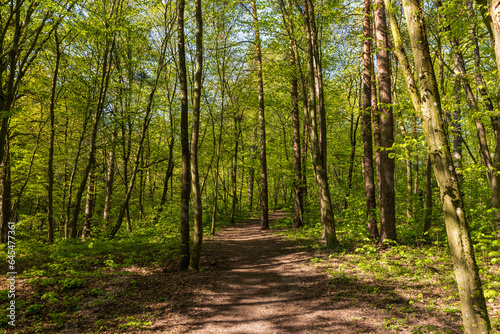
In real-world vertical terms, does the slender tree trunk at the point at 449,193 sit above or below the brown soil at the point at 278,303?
above

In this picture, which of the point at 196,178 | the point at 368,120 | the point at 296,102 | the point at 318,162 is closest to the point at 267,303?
the point at 196,178

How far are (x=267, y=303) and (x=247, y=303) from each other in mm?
435

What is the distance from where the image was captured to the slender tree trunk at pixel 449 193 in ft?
8.41

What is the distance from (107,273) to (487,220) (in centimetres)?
998

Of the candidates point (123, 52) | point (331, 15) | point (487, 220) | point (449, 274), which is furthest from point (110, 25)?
point (487, 220)

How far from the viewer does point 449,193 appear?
269cm

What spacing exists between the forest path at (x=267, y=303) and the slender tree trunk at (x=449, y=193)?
161 cm

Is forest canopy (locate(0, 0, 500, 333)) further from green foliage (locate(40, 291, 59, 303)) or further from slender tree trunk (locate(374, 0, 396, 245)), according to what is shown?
green foliage (locate(40, 291, 59, 303))

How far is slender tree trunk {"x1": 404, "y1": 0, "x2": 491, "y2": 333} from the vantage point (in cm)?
256

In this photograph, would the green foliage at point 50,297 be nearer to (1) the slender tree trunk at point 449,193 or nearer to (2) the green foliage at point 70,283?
(2) the green foliage at point 70,283

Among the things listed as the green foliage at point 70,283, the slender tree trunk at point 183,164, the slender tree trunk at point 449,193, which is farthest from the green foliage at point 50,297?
the slender tree trunk at point 449,193

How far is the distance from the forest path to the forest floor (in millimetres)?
17

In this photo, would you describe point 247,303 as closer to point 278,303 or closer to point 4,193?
point 278,303

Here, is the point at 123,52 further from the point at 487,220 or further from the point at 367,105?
the point at 487,220
